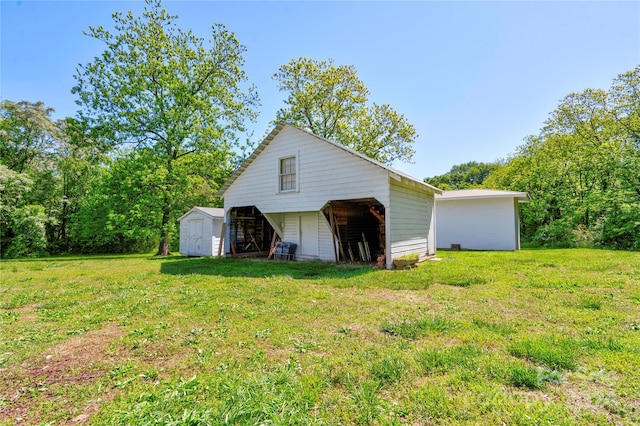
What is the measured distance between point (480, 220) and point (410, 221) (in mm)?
7410

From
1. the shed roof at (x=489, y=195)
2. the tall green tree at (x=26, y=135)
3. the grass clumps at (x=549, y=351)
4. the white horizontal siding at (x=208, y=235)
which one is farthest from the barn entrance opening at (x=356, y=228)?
the tall green tree at (x=26, y=135)

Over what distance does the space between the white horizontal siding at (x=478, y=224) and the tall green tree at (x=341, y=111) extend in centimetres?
888

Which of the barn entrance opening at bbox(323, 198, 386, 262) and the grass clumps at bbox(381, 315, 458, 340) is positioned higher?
the barn entrance opening at bbox(323, 198, 386, 262)

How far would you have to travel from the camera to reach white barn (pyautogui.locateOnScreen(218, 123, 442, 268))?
9.59 meters

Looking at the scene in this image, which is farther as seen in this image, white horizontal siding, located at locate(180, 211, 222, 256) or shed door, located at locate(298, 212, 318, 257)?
white horizontal siding, located at locate(180, 211, 222, 256)

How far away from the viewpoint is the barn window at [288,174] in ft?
38.0

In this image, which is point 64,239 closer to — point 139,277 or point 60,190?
point 60,190

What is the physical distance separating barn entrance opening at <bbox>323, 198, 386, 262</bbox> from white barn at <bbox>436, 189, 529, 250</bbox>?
15.9ft

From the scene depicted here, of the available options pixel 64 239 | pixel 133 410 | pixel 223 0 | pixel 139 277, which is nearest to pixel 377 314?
pixel 133 410

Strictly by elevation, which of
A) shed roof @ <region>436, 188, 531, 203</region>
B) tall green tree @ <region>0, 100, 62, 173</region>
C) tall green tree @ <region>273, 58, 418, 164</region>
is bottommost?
shed roof @ <region>436, 188, 531, 203</region>

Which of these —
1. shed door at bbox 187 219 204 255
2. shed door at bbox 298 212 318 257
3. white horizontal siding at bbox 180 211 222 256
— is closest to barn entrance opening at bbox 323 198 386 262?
shed door at bbox 298 212 318 257

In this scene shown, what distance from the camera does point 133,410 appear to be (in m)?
2.30

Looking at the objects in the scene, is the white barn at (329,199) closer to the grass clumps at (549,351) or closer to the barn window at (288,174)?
the barn window at (288,174)

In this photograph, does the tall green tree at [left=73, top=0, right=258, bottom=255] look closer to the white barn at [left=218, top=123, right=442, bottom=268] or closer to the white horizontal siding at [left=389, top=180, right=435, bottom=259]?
the white barn at [left=218, top=123, right=442, bottom=268]
